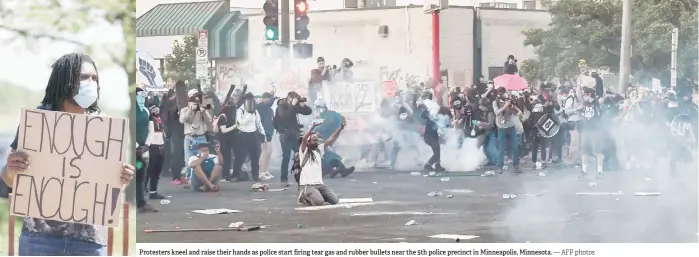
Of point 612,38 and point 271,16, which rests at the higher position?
point 271,16

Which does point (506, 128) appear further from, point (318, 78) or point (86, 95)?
point (86, 95)

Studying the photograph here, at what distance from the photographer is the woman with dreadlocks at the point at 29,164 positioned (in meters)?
4.87

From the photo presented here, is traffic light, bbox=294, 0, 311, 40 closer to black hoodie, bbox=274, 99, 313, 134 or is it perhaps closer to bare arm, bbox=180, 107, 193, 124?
black hoodie, bbox=274, 99, 313, 134

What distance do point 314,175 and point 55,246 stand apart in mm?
2901

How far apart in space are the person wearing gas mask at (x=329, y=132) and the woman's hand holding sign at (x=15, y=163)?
2.77 meters

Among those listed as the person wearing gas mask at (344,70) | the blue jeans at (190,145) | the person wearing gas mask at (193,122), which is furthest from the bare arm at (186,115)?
the person wearing gas mask at (344,70)

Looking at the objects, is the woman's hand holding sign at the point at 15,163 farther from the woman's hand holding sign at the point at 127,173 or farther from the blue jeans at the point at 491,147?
the blue jeans at the point at 491,147

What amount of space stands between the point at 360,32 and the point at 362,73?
11.0 inches

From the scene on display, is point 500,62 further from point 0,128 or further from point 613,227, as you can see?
point 0,128

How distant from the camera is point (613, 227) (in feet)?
24.8

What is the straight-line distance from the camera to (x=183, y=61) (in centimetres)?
754

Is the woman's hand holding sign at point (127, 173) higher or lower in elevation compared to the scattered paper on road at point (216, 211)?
higher

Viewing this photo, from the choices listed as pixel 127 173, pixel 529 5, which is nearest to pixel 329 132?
pixel 529 5

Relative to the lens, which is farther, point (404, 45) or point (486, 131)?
point (486, 131)
